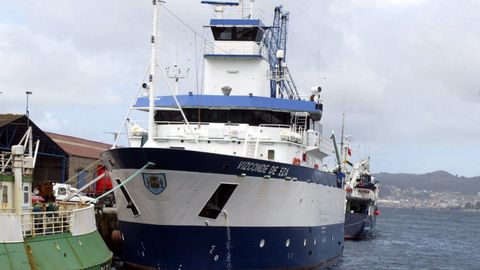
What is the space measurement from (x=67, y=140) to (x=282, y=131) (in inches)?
1536

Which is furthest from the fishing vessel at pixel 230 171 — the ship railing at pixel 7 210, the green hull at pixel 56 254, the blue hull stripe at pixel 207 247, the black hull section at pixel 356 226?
the black hull section at pixel 356 226

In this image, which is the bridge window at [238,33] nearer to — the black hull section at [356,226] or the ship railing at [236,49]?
the ship railing at [236,49]

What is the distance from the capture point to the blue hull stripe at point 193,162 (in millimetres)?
26812

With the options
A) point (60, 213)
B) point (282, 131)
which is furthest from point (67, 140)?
point (60, 213)

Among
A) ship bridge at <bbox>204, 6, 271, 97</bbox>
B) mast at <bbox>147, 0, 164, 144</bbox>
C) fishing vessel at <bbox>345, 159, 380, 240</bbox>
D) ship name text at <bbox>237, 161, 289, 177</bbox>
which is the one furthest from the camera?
fishing vessel at <bbox>345, 159, 380, 240</bbox>

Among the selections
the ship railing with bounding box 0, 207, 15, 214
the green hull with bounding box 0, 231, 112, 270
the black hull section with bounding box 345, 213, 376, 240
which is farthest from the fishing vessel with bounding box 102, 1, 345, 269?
the black hull section with bounding box 345, 213, 376, 240

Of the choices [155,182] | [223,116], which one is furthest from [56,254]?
[223,116]

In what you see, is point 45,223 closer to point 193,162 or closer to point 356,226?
point 193,162

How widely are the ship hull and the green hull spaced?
8.95 ft

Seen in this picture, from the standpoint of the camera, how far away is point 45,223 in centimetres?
2161

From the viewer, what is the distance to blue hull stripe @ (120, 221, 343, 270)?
27.7 metres

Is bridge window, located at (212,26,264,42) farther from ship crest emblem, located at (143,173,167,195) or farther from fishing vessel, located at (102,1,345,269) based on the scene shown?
ship crest emblem, located at (143,173,167,195)

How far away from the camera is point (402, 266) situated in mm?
47812

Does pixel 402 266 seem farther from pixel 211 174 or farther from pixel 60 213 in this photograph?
pixel 60 213
